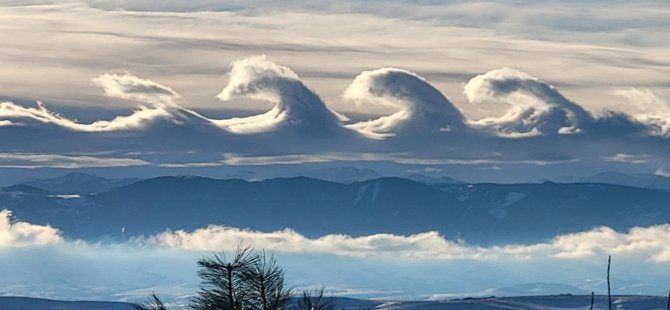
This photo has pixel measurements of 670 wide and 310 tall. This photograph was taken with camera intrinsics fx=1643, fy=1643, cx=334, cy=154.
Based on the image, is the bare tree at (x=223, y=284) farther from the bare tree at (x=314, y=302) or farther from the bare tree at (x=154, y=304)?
the bare tree at (x=314, y=302)

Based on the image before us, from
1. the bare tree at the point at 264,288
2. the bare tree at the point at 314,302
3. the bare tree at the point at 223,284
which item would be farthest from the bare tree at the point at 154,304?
the bare tree at the point at 314,302

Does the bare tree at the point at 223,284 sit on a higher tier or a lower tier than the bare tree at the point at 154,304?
higher

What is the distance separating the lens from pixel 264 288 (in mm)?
27953

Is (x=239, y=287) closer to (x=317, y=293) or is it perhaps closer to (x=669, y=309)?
(x=317, y=293)

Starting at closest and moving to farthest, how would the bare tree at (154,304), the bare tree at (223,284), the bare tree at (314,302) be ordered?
the bare tree at (154,304)
the bare tree at (314,302)
the bare tree at (223,284)

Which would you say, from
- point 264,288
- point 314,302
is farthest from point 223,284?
point 314,302

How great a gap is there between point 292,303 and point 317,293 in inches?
29.6

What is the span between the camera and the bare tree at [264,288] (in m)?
27.7

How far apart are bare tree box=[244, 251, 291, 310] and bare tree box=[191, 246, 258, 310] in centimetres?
9

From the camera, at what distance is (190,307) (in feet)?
92.6

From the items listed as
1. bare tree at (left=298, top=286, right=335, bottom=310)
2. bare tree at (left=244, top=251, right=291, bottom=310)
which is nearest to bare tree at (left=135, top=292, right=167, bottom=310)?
bare tree at (left=244, top=251, right=291, bottom=310)

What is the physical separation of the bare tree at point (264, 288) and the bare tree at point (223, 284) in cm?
9

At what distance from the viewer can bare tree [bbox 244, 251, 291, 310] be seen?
1090 inches

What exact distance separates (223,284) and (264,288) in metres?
0.70
